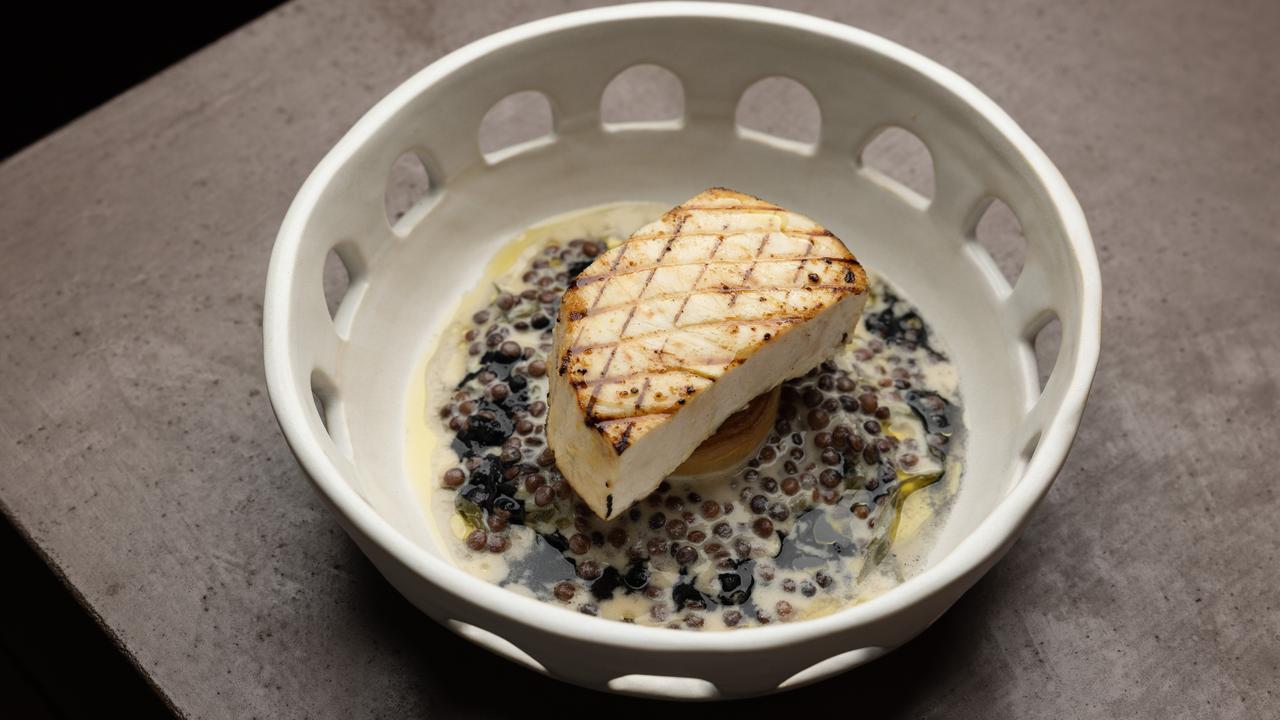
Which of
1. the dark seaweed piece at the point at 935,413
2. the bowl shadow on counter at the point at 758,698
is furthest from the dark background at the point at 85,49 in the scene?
the dark seaweed piece at the point at 935,413

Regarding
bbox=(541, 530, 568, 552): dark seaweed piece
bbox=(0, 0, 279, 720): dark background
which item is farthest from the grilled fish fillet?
bbox=(0, 0, 279, 720): dark background

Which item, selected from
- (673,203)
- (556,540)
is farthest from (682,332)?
(673,203)

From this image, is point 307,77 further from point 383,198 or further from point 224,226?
point 383,198

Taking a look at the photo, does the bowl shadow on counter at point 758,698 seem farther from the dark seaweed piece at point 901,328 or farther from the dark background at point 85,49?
the dark background at point 85,49

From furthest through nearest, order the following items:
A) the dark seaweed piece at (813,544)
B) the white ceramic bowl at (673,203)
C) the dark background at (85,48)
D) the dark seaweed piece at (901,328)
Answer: the dark background at (85,48)
the dark seaweed piece at (901,328)
the dark seaweed piece at (813,544)
the white ceramic bowl at (673,203)

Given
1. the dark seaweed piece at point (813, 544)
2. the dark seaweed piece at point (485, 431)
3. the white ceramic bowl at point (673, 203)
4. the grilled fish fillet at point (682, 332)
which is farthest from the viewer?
the dark seaweed piece at point (485, 431)
